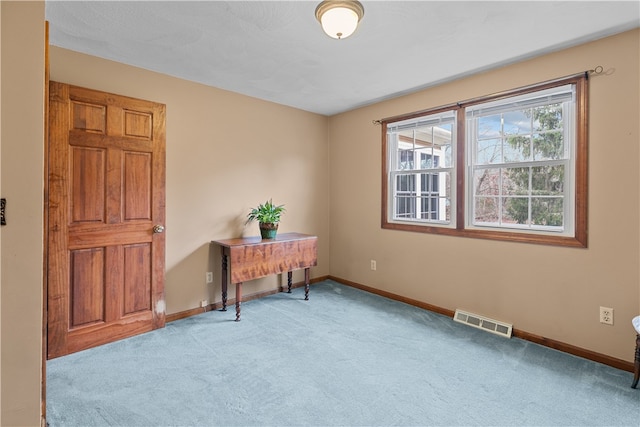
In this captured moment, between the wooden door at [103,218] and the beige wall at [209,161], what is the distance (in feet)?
0.78

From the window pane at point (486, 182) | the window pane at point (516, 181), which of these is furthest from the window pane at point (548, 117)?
the window pane at point (486, 182)

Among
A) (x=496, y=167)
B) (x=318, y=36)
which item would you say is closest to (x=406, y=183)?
(x=496, y=167)

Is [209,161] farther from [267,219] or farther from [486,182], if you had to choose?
[486,182]

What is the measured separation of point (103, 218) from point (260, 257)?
1.43 metres

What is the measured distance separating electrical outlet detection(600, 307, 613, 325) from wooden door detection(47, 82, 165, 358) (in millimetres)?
3619

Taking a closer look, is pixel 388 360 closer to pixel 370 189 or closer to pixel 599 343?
pixel 599 343

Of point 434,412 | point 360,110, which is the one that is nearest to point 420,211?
point 360,110

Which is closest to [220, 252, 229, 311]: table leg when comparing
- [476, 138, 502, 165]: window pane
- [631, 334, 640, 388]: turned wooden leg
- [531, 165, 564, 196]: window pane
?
[476, 138, 502, 165]: window pane

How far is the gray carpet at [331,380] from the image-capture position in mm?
1793

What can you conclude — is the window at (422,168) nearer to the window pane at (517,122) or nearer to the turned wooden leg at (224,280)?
the window pane at (517,122)

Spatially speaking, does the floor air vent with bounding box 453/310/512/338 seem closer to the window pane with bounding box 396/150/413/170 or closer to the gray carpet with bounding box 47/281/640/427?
the gray carpet with bounding box 47/281/640/427

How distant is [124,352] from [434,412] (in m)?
2.29

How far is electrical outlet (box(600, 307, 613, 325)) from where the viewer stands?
92.4 inches

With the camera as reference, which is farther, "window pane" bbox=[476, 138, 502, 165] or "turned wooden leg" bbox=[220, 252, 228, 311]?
"turned wooden leg" bbox=[220, 252, 228, 311]
